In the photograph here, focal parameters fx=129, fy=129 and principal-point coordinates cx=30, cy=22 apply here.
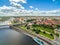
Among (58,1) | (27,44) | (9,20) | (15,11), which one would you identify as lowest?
(27,44)

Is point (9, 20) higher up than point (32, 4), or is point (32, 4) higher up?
point (32, 4)

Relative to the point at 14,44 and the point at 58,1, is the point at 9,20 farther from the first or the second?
the point at 58,1

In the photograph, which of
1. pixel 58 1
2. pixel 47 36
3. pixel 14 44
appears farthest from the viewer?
pixel 58 1

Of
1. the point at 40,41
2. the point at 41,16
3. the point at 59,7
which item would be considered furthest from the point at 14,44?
the point at 59,7

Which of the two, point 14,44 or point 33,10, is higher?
point 33,10

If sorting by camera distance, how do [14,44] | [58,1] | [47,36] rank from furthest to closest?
[58,1] < [47,36] < [14,44]

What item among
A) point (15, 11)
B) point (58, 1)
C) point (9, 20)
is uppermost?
point (58, 1)

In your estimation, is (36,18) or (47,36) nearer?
(47,36)

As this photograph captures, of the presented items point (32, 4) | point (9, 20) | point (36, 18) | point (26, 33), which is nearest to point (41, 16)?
point (36, 18)

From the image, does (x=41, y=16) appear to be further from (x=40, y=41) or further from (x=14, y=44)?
(x=14, y=44)
